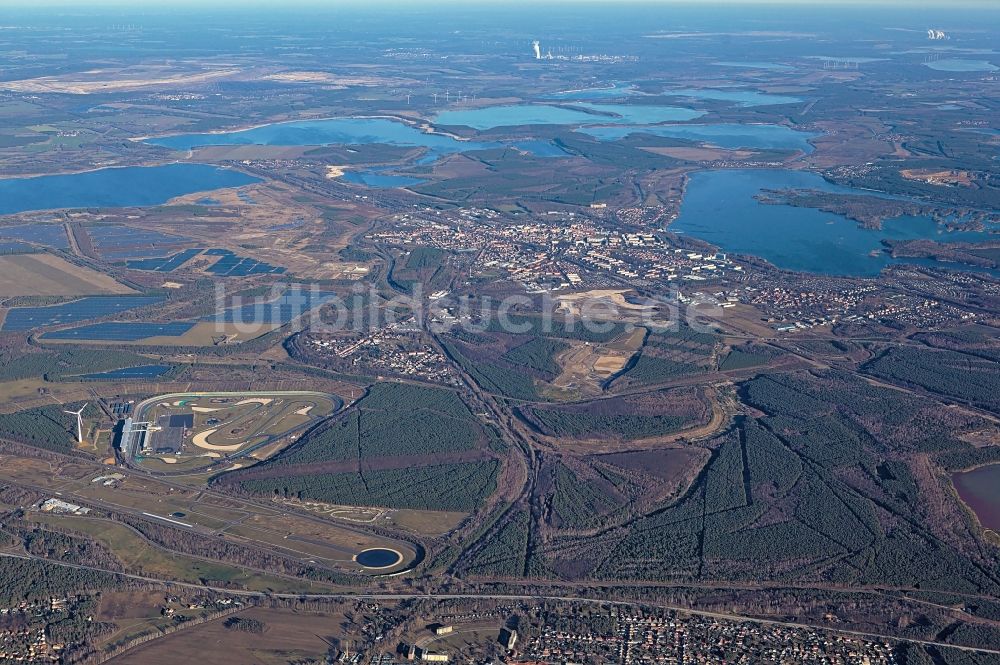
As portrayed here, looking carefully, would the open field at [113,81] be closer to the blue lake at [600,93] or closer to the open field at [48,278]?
the blue lake at [600,93]

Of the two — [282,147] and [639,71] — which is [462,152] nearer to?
[282,147]

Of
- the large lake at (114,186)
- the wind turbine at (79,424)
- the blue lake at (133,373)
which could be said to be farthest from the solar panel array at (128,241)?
the wind turbine at (79,424)

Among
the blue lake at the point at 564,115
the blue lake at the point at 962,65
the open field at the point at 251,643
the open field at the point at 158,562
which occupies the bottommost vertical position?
the open field at the point at 251,643

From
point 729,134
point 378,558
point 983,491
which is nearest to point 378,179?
point 729,134

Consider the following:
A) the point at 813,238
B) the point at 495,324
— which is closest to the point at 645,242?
the point at 813,238

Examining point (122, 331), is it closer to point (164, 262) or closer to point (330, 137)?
point (164, 262)

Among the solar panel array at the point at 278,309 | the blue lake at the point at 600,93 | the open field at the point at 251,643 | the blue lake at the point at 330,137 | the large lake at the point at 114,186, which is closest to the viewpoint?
the open field at the point at 251,643
